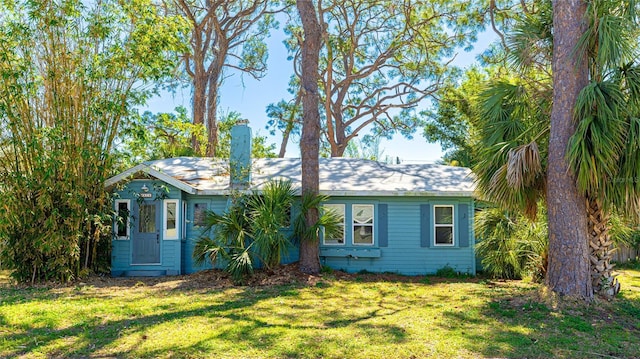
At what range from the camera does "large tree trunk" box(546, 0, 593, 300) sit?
7.77 m

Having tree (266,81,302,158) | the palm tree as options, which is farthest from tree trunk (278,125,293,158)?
the palm tree

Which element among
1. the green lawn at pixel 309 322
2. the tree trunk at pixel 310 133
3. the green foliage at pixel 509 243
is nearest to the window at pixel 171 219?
the green lawn at pixel 309 322

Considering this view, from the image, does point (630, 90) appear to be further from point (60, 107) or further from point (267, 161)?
point (60, 107)

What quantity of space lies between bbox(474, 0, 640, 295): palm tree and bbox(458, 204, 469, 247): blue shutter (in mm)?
3265

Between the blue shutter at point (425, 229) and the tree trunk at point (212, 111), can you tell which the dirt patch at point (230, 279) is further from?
the tree trunk at point (212, 111)

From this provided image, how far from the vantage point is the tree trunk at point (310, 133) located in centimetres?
1139

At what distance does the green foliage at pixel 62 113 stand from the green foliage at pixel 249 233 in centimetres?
260

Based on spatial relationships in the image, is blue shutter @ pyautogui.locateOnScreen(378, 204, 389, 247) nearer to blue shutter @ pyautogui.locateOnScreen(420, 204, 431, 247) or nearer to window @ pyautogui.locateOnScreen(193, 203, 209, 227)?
blue shutter @ pyautogui.locateOnScreen(420, 204, 431, 247)

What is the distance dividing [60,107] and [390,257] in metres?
8.58

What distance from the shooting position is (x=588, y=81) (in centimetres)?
803

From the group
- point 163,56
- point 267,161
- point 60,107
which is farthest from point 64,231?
point 267,161

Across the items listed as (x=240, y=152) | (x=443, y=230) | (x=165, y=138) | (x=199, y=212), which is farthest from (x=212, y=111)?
(x=443, y=230)

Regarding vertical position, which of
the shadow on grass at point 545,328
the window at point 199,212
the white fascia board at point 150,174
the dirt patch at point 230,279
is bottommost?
the dirt patch at point 230,279

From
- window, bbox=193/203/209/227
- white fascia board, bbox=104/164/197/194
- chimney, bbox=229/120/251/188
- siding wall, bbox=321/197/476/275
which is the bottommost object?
siding wall, bbox=321/197/476/275
